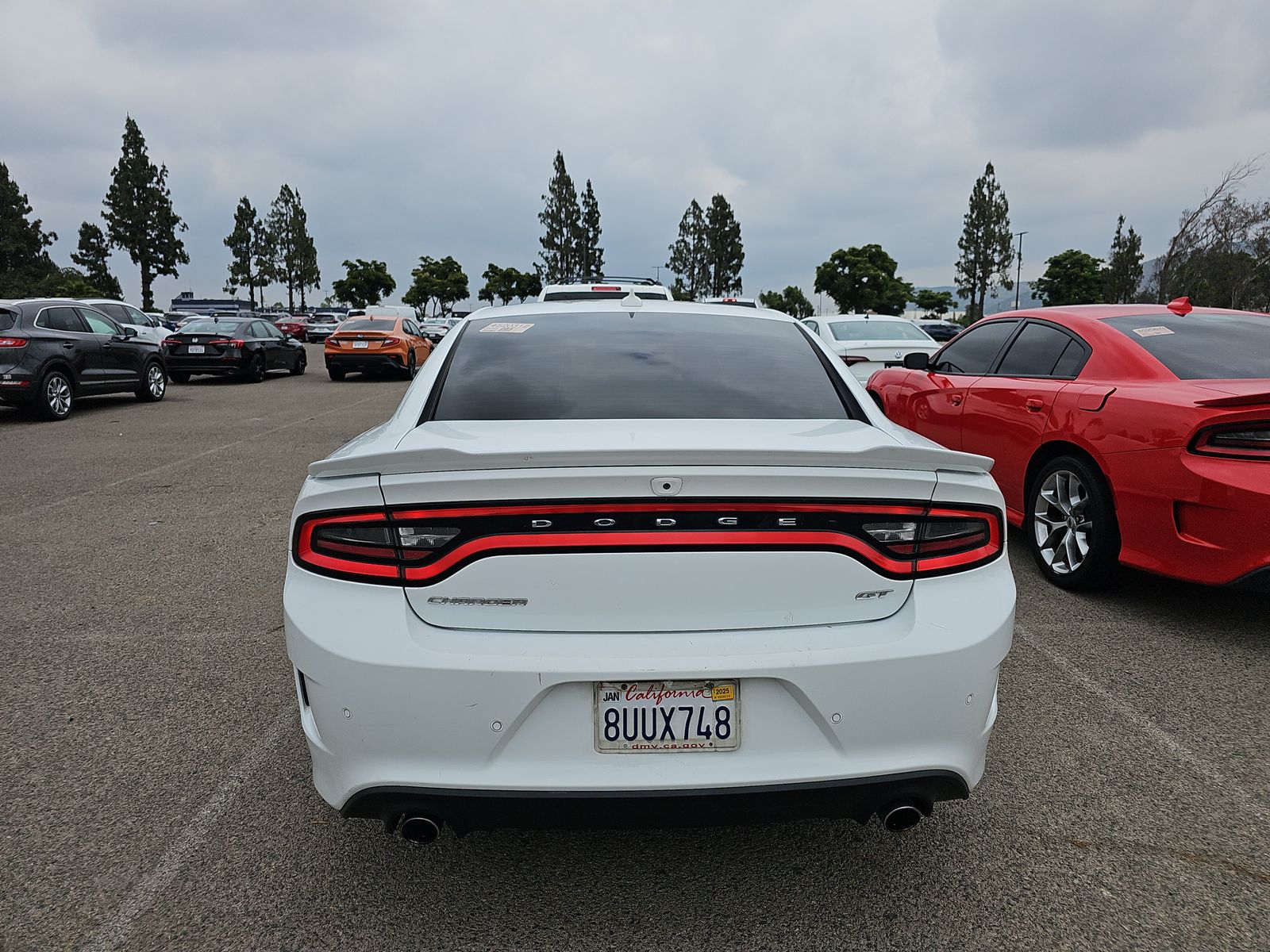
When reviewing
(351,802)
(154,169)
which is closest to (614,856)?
(351,802)

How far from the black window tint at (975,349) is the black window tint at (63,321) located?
12.2 m

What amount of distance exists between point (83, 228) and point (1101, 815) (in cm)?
10265

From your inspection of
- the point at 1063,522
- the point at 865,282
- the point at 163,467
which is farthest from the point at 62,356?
the point at 865,282

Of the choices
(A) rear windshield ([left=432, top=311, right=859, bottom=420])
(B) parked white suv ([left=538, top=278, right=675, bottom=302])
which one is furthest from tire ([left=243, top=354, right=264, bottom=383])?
(A) rear windshield ([left=432, top=311, right=859, bottom=420])

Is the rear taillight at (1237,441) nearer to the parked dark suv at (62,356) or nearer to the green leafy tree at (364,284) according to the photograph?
the parked dark suv at (62,356)

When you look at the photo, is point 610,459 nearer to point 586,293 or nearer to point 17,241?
point 586,293

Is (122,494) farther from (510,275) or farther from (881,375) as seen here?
(510,275)

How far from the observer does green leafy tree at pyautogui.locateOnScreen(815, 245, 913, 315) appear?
81188mm

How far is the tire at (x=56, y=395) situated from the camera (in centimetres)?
1182

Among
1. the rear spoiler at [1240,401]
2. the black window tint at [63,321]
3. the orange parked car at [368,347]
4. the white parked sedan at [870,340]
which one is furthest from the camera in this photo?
the orange parked car at [368,347]

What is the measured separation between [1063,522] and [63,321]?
1359cm

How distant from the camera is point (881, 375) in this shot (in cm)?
727

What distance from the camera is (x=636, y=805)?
1.89 metres

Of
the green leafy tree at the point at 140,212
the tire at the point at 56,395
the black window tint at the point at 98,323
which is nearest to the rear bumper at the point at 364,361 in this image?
the black window tint at the point at 98,323
